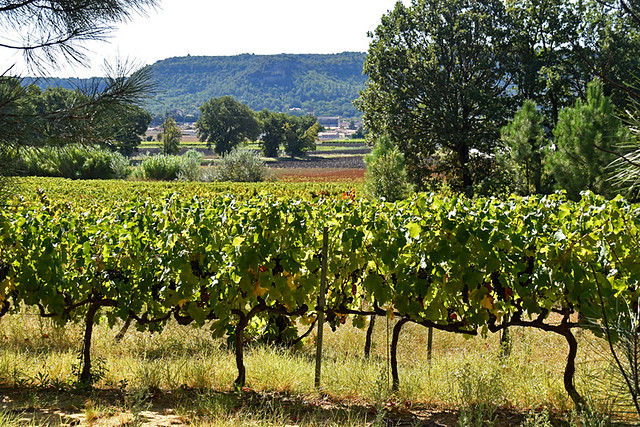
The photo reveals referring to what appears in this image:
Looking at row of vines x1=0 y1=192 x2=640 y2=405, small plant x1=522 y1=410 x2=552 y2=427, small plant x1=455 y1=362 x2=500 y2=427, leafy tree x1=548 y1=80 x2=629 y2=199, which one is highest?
leafy tree x1=548 y1=80 x2=629 y2=199

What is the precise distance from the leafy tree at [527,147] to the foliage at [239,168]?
20.1 m

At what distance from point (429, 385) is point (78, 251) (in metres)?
3.14

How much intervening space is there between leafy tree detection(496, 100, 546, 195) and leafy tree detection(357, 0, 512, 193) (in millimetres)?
3963

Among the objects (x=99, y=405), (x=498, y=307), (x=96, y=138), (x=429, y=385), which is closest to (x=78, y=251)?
(x=96, y=138)

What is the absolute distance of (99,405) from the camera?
13.2 ft

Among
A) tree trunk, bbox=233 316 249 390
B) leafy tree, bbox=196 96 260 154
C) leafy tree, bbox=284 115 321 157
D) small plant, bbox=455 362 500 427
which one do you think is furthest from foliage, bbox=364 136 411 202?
leafy tree, bbox=196 96 260 154

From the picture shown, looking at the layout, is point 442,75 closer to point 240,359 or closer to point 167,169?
point 167,169

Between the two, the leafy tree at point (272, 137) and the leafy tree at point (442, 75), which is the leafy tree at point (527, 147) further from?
the leafy tree at point (272, 137)

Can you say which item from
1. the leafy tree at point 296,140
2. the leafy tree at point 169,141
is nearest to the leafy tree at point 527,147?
the leafy tree at point 169,141

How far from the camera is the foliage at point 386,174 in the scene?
1984 centimetres

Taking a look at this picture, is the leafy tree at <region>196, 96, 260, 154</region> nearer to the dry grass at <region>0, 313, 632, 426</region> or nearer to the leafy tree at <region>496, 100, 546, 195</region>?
the leafy tree at <region>496, 100, 546, 195</region>

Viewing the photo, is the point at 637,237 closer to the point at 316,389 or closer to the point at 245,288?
the point at 316,389

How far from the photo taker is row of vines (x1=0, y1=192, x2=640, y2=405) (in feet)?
13.6

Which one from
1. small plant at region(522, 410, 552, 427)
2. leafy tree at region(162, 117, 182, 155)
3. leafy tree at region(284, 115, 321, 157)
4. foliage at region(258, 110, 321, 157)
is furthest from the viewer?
leafy tree at region(284, 115, 321, 157)
